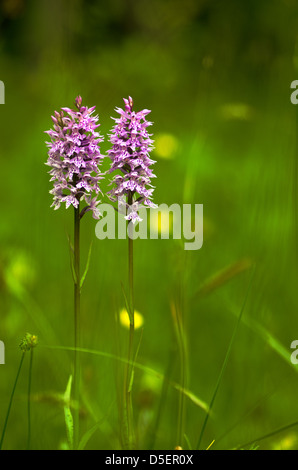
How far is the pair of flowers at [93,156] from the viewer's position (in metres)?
0.68

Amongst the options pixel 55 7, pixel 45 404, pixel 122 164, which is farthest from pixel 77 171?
pixel 55 7

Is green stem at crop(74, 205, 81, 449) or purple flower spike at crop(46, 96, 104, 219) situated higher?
purple flower spike at crop(46, 96, 104, 219)

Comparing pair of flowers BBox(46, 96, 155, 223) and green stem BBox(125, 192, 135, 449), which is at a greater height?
pair of flowers BBox(46, 96, 155, 223)

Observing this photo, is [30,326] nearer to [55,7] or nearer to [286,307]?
[286,307]

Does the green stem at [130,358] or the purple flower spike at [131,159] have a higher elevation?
the purple flower spike at [131,159]

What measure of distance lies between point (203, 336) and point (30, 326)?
45 centimetres

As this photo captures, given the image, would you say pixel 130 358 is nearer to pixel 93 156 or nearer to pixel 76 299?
pixel 76 299

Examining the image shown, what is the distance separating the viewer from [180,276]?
2.58 feet

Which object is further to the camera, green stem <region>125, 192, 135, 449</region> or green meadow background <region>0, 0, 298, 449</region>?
green meadow background <region>0, 0, 298, 449</region>

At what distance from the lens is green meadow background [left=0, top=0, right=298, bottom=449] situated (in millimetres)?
875

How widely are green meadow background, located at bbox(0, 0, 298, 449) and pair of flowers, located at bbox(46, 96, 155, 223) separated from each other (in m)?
0.07

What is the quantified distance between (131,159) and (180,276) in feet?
0.67

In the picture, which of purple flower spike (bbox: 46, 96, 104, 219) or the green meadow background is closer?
purple flower spike (bbox: 46, 96, 104, 219)

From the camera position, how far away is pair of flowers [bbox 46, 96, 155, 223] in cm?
68
